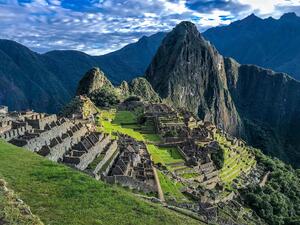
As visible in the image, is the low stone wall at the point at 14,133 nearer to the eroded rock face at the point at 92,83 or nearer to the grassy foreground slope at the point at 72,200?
the grassy foreground slope at the point at 72,200

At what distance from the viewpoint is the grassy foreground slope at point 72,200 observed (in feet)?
46.7

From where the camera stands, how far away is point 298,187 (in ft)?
218

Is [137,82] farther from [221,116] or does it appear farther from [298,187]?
[298,187]

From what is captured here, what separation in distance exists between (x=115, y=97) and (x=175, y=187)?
6544cm

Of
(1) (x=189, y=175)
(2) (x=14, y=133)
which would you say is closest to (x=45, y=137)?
(2) (x=14, y=133)

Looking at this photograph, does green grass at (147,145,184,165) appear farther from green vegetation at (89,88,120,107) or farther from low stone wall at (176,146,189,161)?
green vegetation at (89,88,120,107)

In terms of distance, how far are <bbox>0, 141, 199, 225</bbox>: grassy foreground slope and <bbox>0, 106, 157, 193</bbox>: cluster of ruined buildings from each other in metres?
7.23

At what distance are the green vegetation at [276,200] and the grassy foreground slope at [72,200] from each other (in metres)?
33.9

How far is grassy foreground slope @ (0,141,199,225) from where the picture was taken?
46.7 ft

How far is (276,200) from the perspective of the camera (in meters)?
52.2

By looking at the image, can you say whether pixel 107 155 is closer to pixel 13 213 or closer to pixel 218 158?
pixel 13 213

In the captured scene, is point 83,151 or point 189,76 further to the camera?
point 189,76

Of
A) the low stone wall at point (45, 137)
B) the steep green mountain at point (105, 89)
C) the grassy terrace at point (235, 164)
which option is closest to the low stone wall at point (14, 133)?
the low stone wall at point (45, 137)

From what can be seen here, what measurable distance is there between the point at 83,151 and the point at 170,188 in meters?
8.13
